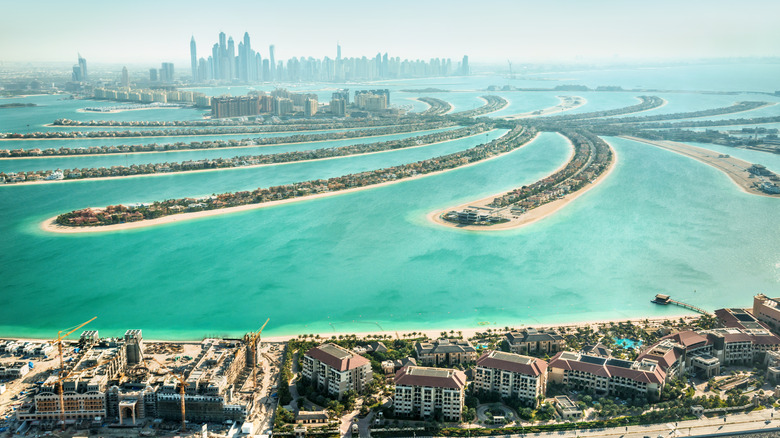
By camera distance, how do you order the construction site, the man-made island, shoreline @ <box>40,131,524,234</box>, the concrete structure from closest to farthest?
the construction site
the concrete structure
shoreline @ <box>40,131,524,234</box>
the man-made island

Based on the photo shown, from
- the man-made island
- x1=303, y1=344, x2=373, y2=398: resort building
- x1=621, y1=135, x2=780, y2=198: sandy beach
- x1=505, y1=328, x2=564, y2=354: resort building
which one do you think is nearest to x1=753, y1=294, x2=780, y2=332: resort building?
x1=505, y1=328, x2=564, y2=354: resort building

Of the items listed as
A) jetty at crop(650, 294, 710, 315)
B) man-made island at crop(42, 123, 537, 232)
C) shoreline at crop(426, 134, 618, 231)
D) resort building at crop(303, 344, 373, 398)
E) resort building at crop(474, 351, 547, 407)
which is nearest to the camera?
resort building at crop(474, 351, 547, 407)

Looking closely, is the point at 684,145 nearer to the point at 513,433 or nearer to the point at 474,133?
the point at 474,133

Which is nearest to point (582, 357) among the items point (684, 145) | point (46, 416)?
point (46, 416)

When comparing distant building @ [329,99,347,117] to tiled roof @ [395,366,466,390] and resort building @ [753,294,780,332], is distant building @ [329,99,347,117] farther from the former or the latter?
tiled roof @ [395,366,466,390]

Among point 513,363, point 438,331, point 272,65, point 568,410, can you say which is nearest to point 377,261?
point 438,331

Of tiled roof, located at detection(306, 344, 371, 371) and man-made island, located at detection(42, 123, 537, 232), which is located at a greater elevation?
man-made island, located at detection(42, 123, 537, 232)

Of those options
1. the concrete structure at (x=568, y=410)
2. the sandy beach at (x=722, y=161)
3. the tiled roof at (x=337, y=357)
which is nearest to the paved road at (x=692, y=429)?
the concrete structure at (x=568, y=410)
